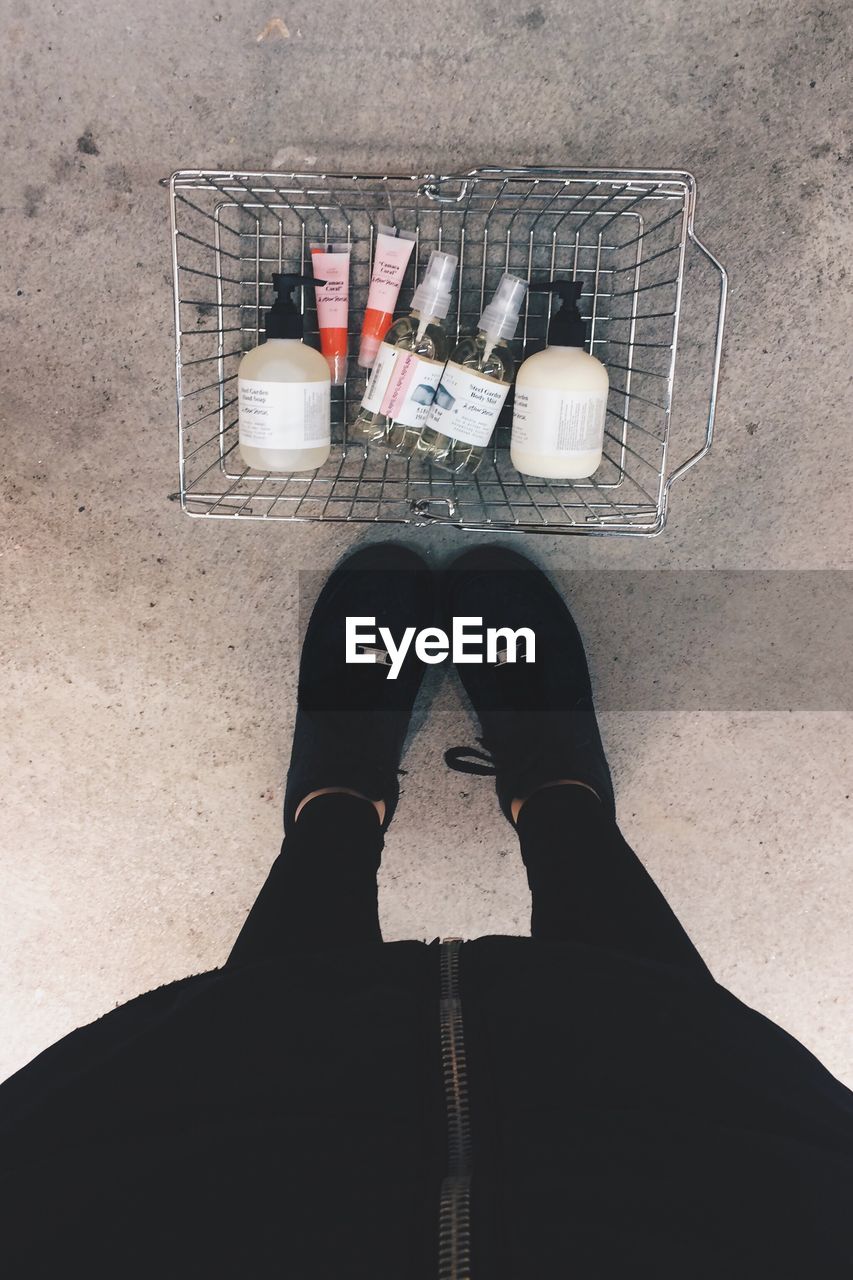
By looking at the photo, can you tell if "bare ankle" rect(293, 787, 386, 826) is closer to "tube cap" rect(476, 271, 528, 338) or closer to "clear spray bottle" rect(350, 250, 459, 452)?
"clear spray bottle" rect(350, 250, 459, 452)

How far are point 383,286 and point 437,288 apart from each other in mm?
81

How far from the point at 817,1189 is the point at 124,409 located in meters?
0.94

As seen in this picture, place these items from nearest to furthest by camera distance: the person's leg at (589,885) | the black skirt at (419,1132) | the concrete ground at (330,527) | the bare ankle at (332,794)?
the black skirt at (419,1132)
the person's leg at (589,885)
the concrete ground at (330,527)
the bare ankle at (332,794)

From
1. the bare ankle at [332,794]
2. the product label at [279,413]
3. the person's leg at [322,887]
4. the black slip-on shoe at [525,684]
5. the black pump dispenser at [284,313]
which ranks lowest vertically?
the person's leg at [322,887]

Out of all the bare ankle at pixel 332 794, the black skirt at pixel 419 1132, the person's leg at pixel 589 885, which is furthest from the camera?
the bare ankle at pixel 332 794

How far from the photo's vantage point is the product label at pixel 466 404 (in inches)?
29.2

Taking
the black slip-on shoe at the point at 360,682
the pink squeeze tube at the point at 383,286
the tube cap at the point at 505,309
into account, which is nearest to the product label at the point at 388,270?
the pink squeeze tube at the point at 383,286

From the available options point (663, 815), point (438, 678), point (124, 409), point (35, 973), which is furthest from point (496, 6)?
point (35, 973)

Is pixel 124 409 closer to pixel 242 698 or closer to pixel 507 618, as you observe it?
pixel 242 698

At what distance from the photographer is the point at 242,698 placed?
3.28 ft

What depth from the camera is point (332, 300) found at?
814mm

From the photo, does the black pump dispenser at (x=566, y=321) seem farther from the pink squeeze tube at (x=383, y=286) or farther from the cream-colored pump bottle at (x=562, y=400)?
the pink squeeze tube at (x=383, y=286)

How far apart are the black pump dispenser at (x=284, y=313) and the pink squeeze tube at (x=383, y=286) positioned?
0.07 meters

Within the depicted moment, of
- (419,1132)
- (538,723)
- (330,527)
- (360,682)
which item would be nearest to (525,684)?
(538,723)
